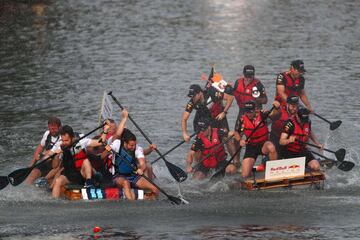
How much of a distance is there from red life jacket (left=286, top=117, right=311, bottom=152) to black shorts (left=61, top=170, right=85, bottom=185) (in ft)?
16.1

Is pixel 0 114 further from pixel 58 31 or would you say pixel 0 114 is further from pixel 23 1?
pixel 23 1

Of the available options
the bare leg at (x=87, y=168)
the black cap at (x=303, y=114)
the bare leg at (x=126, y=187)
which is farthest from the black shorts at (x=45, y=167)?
the black cap at (x=303, y=114)

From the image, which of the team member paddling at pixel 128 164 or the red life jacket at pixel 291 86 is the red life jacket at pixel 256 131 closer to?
the red life jacket at pixel 291 86

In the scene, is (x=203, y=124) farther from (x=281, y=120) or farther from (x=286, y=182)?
(x=286, y=182)

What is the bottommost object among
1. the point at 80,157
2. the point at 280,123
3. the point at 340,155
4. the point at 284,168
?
the point at 284,168

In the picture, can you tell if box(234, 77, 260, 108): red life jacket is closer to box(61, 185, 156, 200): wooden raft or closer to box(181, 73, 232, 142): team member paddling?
box(181, 73, 232, 142): team member paddling

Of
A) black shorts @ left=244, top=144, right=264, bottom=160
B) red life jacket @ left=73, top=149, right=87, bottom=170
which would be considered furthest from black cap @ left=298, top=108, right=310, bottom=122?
red life jacket @ left=73, top=149, right=87, bottom=170

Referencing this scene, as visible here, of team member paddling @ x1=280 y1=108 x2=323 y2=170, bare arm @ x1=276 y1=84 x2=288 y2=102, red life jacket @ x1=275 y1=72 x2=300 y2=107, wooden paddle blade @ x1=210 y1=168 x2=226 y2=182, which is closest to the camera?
team member paddling @ x1=280 y1=108 x2=323 y2=170

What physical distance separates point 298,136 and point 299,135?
47 millimetres

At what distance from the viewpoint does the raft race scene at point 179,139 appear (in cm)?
2388

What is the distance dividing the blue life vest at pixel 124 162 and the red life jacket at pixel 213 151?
2475mm

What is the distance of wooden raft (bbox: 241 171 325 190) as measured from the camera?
25688mm

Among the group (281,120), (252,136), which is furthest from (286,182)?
(281,120)

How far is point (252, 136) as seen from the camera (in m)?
26.4
